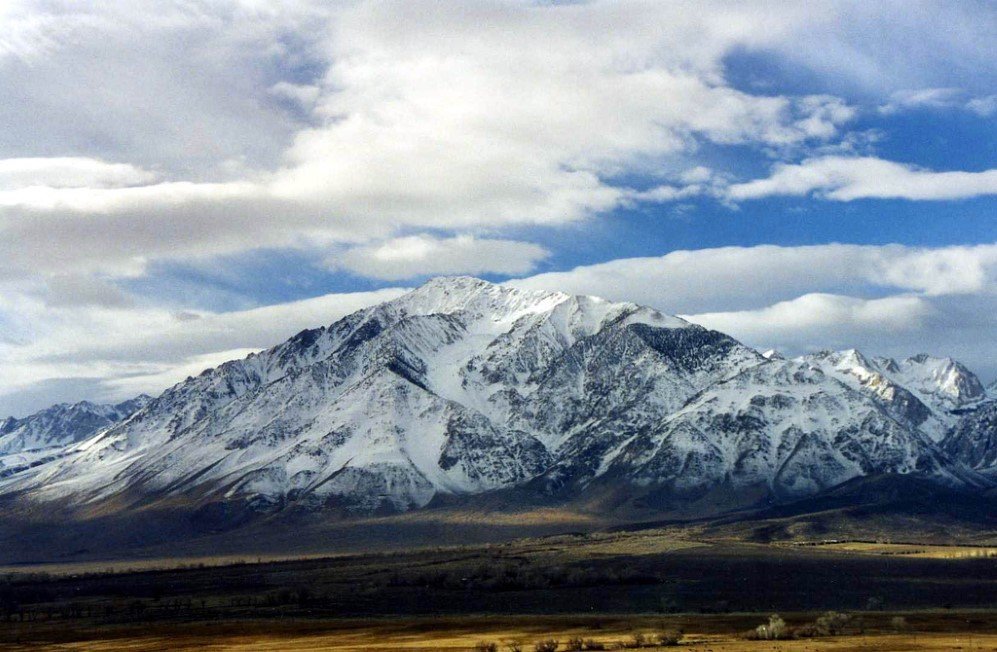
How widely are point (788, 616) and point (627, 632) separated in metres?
27.9

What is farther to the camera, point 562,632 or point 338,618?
point 338,618

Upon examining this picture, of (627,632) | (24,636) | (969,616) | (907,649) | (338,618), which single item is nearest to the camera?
(907,649)

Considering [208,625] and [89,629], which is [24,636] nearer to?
[89,629]

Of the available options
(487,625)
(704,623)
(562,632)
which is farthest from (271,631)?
(704,623)

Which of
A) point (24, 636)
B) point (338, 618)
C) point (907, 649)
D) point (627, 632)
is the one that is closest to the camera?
point (907, 649)

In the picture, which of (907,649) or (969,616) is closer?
(907,649)

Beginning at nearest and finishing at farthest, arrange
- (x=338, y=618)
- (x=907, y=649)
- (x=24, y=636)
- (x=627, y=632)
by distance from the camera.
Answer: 1. (x=907, y=649)
2. (x=627, y=632)
3. (x=24, y=636)
4. (x=338, y=618)

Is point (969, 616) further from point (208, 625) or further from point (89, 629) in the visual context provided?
point (89, 629)

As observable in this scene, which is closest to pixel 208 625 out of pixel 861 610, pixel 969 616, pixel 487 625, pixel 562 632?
pixel 487 625

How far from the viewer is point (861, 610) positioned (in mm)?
188750

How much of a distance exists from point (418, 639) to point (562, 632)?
60.2ft

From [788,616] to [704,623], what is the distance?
15.0 m

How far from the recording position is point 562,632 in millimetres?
161500

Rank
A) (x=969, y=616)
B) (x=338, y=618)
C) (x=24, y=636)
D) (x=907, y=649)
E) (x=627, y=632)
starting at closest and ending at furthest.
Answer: (x=907, y=649)
(x=627, y=632)
(x=969, y=616)
(x=24, y=636)
(x=338, y=618)
